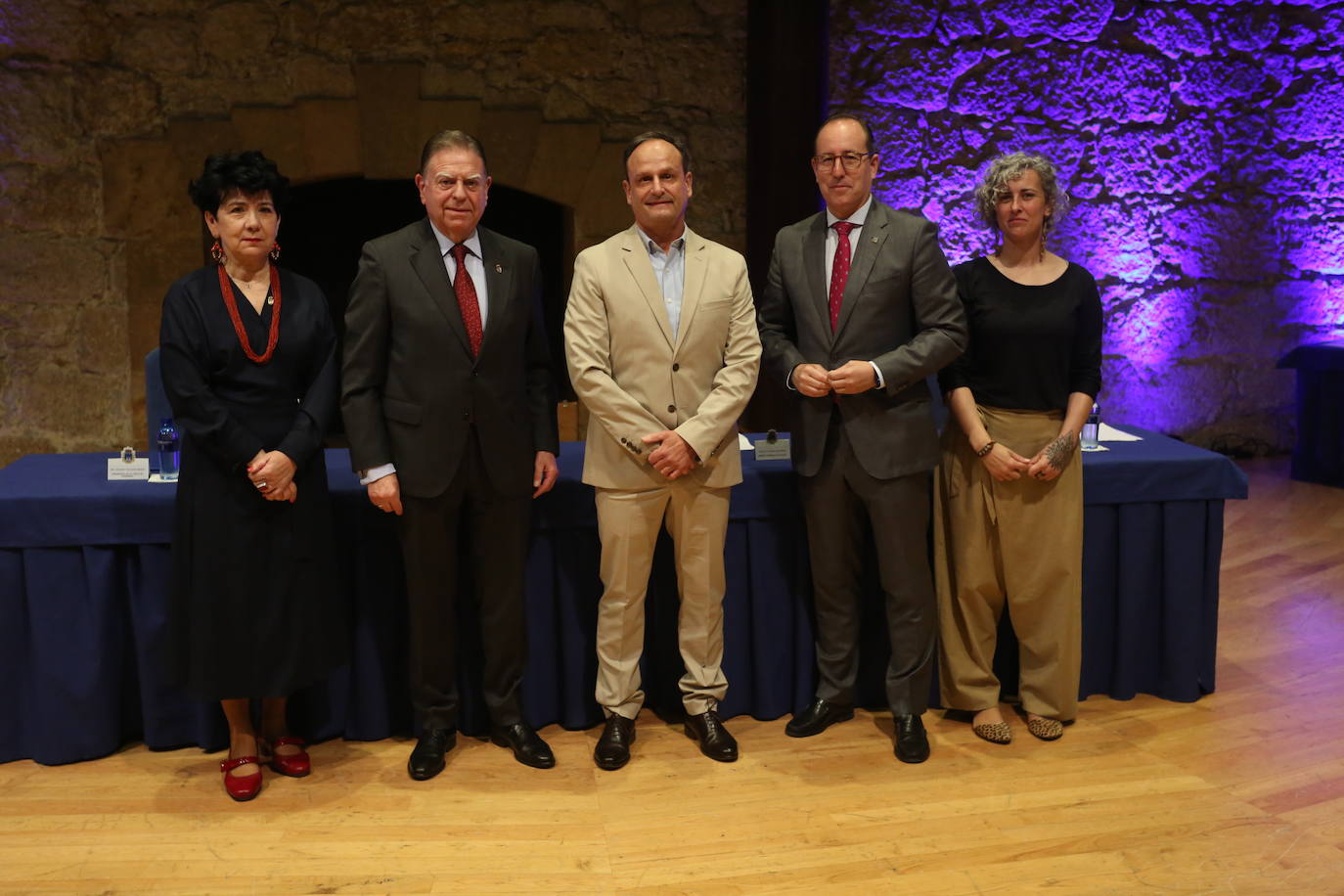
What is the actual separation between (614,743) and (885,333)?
50.3 inches

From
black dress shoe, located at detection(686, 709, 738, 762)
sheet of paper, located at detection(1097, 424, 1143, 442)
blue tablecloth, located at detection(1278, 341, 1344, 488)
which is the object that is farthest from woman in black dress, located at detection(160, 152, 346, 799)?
blue tablecloth, located at detection(1278, 341, 1344, 488)

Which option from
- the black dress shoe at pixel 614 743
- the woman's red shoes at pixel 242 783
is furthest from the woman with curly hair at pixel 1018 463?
the woman's red shoes at pixel 242 783

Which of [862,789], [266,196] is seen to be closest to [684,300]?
[266,196]

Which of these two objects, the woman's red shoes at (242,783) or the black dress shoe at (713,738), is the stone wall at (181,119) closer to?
the woman's red shoes at (242,783)

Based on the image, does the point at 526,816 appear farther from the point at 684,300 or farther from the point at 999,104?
the point at 999,104

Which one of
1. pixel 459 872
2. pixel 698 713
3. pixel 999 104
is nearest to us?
pixel 459 872

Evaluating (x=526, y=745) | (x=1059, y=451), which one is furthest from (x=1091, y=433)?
(x=526, y=745)

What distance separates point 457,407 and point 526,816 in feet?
3.26

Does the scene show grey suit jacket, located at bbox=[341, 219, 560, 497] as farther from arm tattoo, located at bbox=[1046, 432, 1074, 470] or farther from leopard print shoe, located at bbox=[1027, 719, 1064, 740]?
leopard print shoe, located at bbox=[1027, 719, 1064, 740]

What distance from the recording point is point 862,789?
2900 mm

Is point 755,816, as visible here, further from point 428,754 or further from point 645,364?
point 645,364

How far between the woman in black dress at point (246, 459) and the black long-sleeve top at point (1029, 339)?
1.70m

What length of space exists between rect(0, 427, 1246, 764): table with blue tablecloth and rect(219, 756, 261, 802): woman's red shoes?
0.87 feet

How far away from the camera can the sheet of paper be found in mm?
3713
